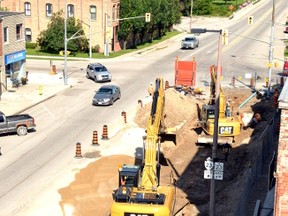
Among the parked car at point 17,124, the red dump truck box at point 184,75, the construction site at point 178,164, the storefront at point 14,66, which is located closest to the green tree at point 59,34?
the storefront at point 14,66

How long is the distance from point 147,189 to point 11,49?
3597 cm

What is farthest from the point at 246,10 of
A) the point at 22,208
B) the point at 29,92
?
the point at 22,208

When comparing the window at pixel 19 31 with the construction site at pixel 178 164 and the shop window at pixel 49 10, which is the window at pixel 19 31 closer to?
the construction site at pixel 178 164

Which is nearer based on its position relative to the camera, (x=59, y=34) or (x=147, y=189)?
(x=147, y=189)

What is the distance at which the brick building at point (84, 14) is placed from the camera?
85.2 m

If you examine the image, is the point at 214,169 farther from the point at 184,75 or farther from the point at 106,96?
the point at 184,75

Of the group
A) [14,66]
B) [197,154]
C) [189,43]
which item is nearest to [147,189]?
[197,154]

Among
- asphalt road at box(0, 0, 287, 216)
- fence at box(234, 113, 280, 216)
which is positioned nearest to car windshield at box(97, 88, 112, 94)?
asphalt road at box(0, 0, 287, 216)

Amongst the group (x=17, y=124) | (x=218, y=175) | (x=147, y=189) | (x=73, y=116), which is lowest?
(x=73, y=116)

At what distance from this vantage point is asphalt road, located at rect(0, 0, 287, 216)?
115ft

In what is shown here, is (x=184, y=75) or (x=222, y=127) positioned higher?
(x=184, y=75)

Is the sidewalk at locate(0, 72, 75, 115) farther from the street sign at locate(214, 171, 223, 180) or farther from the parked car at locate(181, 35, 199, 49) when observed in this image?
the street sign at locate(214, 171, 223, 180)

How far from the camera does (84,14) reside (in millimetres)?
86562

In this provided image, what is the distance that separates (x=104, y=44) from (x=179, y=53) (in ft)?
32.9
